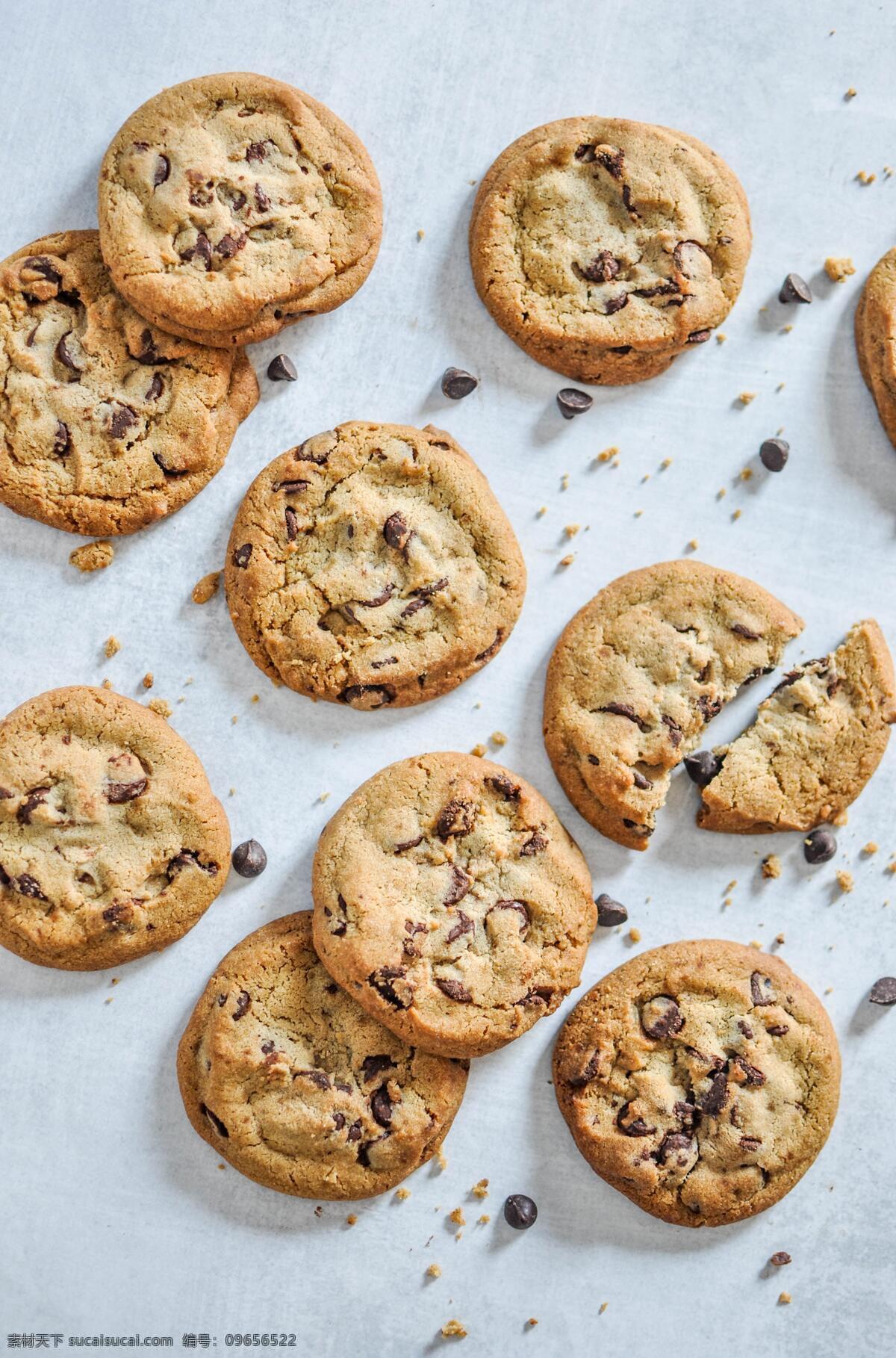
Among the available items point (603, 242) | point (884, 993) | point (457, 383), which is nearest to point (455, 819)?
point (457, 383)

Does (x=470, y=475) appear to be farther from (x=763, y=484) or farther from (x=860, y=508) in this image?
(x=860, y=508)

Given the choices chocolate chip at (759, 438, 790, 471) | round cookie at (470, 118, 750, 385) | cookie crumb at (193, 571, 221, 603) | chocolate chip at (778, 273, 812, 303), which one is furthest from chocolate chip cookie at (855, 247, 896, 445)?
cookie crumb at (193, 571, 221, 603)

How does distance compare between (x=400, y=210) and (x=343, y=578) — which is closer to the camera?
(x=343, y=578)

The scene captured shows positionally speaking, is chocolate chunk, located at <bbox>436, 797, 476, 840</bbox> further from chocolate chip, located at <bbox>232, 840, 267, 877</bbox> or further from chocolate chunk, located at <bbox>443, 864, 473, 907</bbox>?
chocolate chip, located at <bbox>232, 840, 267, 877</bbox>

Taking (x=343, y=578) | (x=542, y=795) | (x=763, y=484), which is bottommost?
(x=542, y=795)

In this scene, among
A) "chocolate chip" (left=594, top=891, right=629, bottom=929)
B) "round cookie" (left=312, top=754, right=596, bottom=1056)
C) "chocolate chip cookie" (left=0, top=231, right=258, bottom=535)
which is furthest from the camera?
"chocolate chip" (left=594, top=891, right=629, bottom=929)

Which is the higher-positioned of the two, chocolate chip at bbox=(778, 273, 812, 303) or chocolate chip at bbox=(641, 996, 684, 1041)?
chocolate chip at bbox=(778, 273, 812, 303)

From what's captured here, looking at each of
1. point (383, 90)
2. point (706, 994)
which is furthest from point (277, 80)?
point (706, 994)
